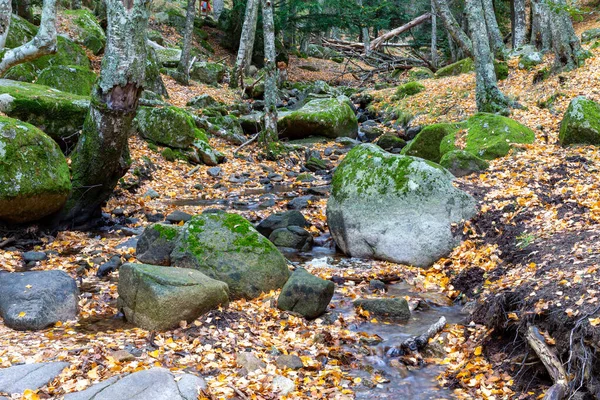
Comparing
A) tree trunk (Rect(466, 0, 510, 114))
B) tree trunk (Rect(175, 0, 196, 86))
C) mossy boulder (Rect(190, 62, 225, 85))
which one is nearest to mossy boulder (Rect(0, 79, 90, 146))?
tree trunk (Rect(175, 0, 196, 86))

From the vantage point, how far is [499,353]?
5152 millimetres

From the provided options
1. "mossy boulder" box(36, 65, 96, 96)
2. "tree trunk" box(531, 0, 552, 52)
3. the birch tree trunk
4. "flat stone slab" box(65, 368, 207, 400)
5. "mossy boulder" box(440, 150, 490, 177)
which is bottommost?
"flat stone slab" box(65, 368, 207, 400)

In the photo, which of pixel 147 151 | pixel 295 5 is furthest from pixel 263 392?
pixel 295 5

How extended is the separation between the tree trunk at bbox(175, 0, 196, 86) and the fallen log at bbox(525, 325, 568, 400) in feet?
60.3

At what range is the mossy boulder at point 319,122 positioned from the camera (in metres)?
18.2

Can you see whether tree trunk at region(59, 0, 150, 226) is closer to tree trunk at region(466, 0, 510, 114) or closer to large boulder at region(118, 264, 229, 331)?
large boulder at region(118, 264, 229, 331)

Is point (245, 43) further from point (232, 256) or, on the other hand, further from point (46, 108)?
point (232, 256)

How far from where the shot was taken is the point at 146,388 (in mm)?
4055

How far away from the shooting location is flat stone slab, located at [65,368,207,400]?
13.0 feet

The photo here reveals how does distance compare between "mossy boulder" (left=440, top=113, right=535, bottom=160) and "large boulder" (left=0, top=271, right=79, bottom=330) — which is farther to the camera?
"mossy boulder" (left=440, top=113, right=535, bottom=160)

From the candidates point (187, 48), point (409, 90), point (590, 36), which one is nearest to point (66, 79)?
point (187, 48)

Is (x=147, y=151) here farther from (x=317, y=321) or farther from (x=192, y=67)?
(x=192, y=67)

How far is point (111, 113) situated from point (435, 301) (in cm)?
628

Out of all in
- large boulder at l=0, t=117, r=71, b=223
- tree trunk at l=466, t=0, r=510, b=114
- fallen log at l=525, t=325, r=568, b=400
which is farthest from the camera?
tree trunk at l=466, t=0, r=510, b=114
